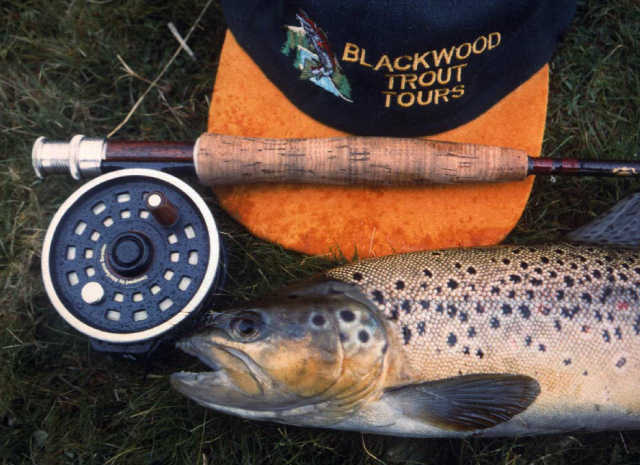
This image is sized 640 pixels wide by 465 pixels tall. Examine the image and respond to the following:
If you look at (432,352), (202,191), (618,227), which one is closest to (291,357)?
(432,352)

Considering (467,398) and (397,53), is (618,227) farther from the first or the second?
(397,53)

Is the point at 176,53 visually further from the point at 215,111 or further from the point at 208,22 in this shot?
the point at 215,111

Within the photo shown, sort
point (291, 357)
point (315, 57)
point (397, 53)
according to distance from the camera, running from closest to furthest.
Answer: point (291, 357) < point (397, 53) < point (315, 57)

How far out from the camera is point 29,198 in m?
2.53

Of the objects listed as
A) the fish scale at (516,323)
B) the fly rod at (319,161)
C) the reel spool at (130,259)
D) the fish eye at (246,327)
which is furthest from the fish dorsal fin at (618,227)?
the reel spool at (130,259)

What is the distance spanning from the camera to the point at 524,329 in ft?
6.08

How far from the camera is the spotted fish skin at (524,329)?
6.02 feet

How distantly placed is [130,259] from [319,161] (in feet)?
2.62

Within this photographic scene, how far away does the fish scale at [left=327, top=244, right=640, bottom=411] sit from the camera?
1.83 m

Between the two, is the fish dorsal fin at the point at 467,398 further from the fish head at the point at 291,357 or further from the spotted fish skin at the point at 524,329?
the fish head at the point at 291,357

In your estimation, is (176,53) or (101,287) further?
(176,53)

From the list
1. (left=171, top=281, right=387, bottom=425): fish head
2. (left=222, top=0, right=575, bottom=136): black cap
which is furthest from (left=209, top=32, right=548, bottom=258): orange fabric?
(left=171, top=281, right=387, bottom=425): fish head

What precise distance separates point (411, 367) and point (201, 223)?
36.7 inches

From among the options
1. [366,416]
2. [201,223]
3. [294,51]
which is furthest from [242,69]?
[366,416]
